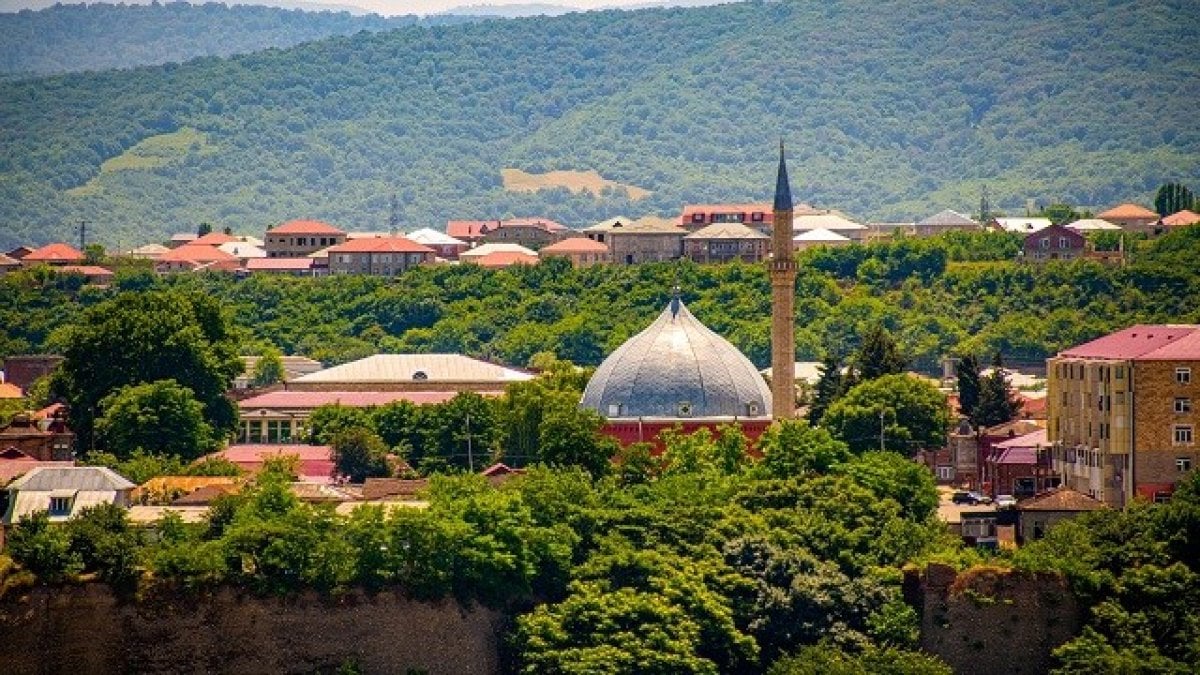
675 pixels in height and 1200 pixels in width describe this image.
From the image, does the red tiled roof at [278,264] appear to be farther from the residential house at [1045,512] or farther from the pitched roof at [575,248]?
the residential house at [1045,512]

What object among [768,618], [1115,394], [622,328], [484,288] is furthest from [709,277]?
[768,618]

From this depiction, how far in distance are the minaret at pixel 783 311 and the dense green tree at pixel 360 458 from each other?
11464mm

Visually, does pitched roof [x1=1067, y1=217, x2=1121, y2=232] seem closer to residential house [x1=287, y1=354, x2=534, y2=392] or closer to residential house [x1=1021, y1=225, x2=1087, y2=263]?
residential house [x1=1021, y1=225, x2=1087, y2=263]

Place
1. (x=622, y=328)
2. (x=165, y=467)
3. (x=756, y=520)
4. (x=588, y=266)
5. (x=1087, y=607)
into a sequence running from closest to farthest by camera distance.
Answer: (x=1087, y=607) < (x=756, y=520) < (x=165, y=467) < (x=622, y=328) < (x=588, y=266)

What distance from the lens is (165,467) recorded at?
9750 centimetres

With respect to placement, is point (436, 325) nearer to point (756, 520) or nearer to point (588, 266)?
point (588, 266)

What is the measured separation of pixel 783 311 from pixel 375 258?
90821 mm

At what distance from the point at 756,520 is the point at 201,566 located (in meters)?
13.5

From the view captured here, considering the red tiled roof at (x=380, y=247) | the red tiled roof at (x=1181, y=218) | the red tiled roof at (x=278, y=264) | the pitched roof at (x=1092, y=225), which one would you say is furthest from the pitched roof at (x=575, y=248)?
the red tiled roof at (x=1181, y=218)

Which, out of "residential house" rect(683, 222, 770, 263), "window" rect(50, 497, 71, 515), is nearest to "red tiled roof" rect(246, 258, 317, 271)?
"residential house" rect(683, 222, 770, 263)

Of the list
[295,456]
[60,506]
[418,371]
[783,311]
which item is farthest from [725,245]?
[60,506]

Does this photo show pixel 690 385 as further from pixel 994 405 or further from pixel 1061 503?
pixel 1061 503

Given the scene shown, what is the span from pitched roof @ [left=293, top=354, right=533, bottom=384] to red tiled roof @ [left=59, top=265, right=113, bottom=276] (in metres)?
59.0

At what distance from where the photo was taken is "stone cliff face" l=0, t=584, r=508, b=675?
7675 centimetres
